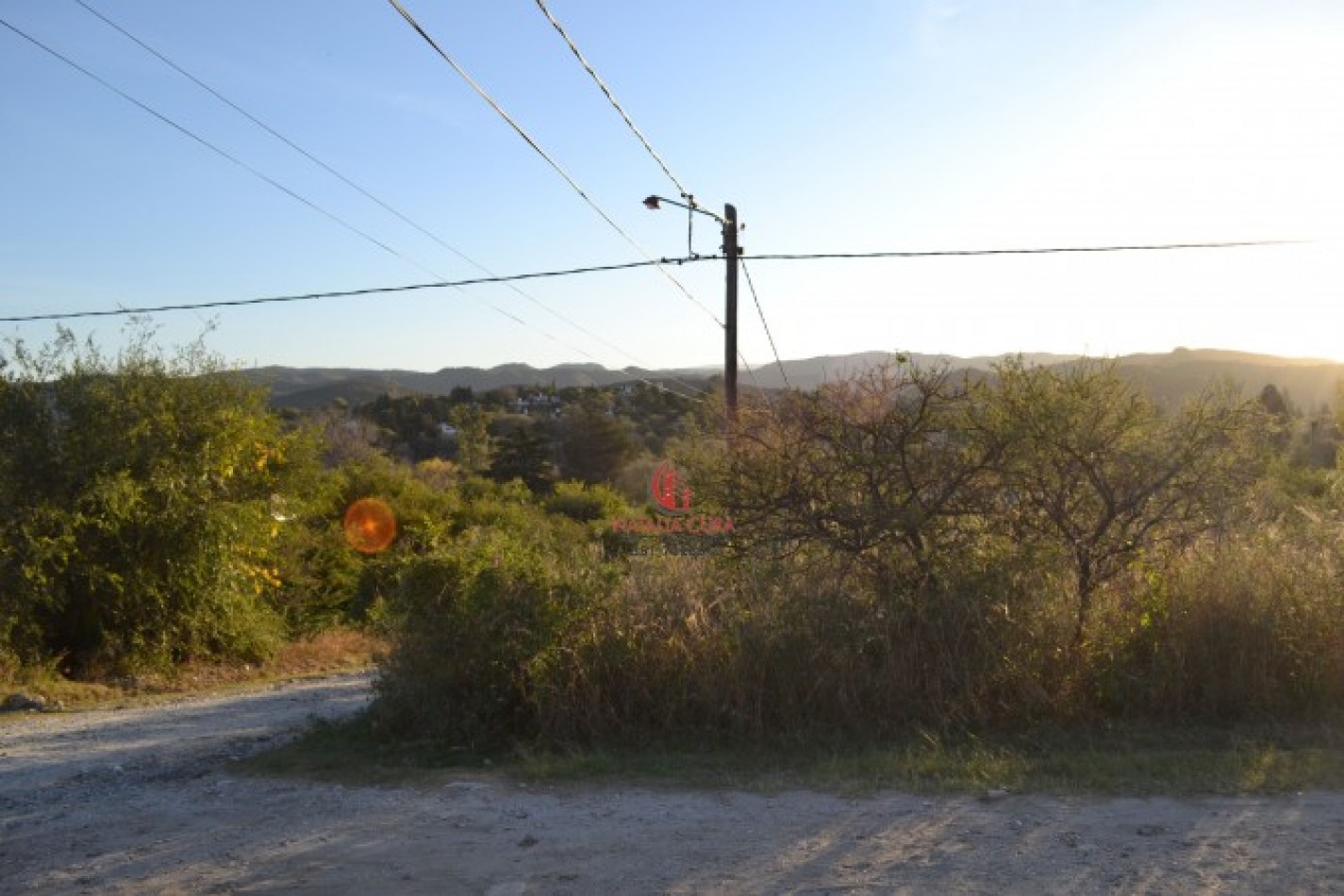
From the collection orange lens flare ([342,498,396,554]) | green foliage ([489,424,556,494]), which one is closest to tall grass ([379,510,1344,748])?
orange lens flare ([342,498,396,554])

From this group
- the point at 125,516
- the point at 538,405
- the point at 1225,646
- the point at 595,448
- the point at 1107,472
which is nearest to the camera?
the point at 1225,646

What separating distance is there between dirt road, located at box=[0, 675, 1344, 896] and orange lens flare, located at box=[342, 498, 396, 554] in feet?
56.6

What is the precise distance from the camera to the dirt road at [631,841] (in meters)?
5.80

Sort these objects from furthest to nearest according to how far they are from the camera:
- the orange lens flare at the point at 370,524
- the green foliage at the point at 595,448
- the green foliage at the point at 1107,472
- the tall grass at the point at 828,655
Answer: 1. the green foliage at the point at 595,448
2. the orange lens flare at the point at 370,524
3. the green foliage at the point at 1107,472
4. the tall grass at the point at 828,655

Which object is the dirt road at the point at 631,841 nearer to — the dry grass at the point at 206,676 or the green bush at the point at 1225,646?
the green bush at the point at 1225,646

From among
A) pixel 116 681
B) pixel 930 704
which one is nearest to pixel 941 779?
pixel 930 704

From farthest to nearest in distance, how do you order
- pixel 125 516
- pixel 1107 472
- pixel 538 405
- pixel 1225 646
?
pixel 538 405 < pixel 125 516 < pixel 1107 472 < pixel 1225 646

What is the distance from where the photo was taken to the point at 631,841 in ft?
21.2

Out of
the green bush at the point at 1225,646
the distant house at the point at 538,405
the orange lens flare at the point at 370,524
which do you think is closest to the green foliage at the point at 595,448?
the distant house at the point at 538,405

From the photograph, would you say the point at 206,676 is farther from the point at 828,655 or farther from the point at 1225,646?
the point at 1225,646

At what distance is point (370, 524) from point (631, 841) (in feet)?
66.6

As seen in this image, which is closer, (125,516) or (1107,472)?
(1107,472)

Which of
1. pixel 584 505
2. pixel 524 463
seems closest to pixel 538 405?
pixel 524 463

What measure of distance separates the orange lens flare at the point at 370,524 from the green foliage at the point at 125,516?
6.84m
